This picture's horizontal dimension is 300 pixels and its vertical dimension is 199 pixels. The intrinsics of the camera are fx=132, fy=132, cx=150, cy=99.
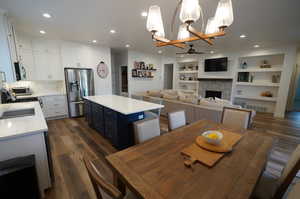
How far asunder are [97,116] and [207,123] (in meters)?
2.42

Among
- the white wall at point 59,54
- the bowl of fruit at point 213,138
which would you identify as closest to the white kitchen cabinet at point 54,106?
the white wall at point 59,54

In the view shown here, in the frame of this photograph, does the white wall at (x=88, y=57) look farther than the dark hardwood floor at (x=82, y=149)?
Yes

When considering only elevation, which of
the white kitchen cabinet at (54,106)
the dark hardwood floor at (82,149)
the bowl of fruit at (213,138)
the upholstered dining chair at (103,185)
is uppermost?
the upholstered dining chair at (103,185)

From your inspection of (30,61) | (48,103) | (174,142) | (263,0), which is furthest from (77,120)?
(263,0)

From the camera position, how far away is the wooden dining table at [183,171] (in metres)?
0.84

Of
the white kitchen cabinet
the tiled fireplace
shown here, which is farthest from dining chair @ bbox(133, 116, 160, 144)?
the tiled fireplace

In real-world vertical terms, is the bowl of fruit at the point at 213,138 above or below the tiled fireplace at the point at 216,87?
below

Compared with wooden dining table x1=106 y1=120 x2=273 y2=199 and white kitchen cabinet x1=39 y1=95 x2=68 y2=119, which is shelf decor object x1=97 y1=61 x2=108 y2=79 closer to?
white kitchen cabinet x1=39 y1=95 x2=68 y2=119

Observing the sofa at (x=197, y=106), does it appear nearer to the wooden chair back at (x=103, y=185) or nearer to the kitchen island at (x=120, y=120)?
the kitchen island at (x=120, y=120)

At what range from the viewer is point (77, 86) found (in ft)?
14.7

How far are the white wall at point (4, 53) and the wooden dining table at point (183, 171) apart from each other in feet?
8.75

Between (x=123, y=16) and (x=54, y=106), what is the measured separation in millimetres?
3578

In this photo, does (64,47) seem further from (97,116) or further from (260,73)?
(260,73)

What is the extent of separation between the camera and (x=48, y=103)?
417cm
